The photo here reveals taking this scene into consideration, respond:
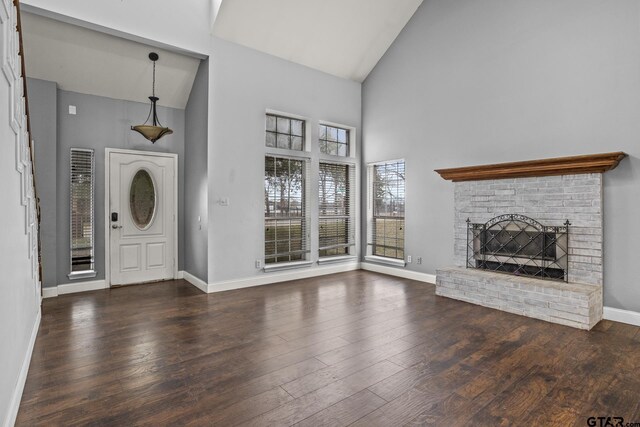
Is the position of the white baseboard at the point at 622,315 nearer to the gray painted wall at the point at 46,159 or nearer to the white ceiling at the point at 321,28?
the white ceiling at the point at 321,28

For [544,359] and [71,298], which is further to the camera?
[71,298]

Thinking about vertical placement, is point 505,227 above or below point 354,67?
below

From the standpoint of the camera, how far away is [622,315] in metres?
3.61

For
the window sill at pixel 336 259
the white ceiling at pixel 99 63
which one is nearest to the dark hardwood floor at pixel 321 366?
the window sill at pixel 336 259

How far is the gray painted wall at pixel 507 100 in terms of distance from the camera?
360cm

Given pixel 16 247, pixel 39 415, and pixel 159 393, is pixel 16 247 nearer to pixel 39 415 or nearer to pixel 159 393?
pixel 39 415

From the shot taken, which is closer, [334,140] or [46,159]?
[46,159]

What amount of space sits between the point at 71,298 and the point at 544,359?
17.3ft

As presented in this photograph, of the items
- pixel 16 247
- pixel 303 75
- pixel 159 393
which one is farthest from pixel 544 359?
pixel 303 75

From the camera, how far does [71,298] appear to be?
4.51m

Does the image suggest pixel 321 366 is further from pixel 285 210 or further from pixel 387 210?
pixel 387 210

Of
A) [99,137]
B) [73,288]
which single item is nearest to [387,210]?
[99,137]

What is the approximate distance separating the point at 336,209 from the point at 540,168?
3231 millimetres

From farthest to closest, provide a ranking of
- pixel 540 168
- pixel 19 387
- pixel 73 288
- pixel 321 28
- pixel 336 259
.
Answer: pixel 336 259 < pixel 321 28 < pixel 73 288 < pixel 540 168 < pixel 19 387
